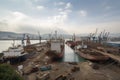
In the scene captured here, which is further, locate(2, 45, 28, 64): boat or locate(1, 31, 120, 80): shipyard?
locate(2, 45, 28, 64): boat

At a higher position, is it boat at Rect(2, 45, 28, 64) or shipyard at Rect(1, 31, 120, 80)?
boat at Rect(2, 45, 28, 64)

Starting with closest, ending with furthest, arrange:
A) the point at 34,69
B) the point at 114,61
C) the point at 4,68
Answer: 1. the point at 4,68
2. the point at 34,69
3. the point at 114,61

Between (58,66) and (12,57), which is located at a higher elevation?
(12,57)

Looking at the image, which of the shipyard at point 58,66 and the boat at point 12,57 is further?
the boat at point 12,57

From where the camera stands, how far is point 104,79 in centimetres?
1977

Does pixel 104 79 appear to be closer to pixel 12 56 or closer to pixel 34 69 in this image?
pixel 34 69

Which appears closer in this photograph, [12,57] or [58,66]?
[58,66]

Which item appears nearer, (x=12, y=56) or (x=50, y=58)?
(x=12, y=56)

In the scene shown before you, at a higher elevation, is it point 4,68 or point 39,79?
point 4,68

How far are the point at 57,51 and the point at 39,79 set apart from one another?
857 inches

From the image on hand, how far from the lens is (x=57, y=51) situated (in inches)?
1560

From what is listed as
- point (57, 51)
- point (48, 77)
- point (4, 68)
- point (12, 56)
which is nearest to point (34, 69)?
point (48, 77)

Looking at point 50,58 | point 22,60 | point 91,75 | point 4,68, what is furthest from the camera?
point 50,58

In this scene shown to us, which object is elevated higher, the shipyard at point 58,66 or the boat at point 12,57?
the boat at point 12,57
